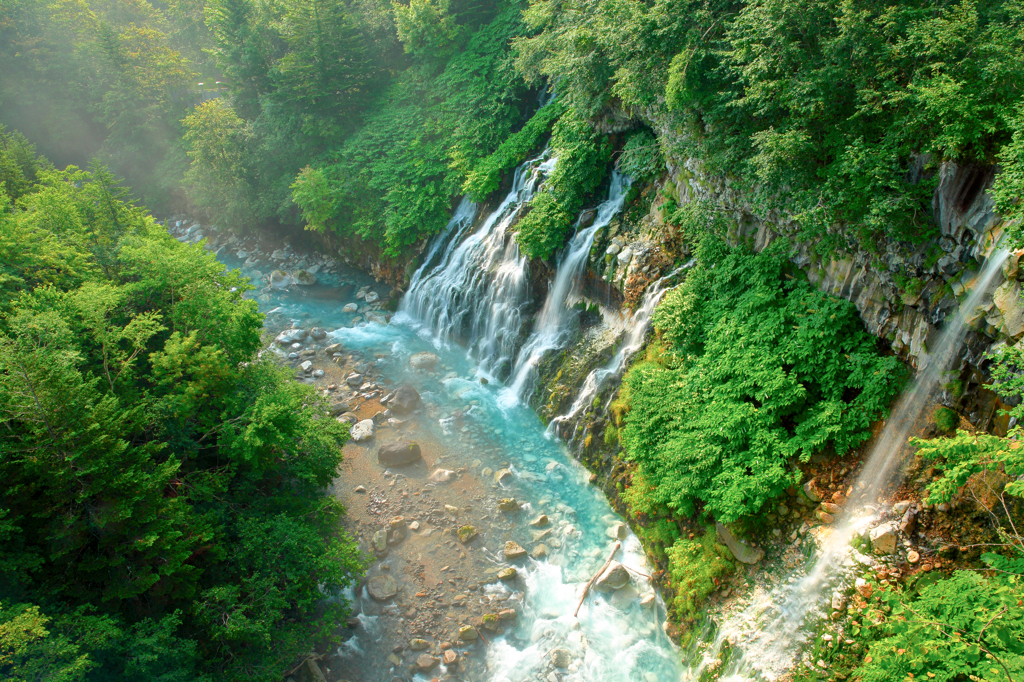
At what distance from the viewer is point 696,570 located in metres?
9.56

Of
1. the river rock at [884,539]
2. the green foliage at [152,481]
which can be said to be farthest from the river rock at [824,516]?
the green foliage at [152,481]

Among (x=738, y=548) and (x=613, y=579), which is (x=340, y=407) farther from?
(x=738, y=548)

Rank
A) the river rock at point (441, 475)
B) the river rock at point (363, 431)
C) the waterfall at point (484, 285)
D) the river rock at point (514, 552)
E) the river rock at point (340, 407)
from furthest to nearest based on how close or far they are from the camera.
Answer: the waterfall at point (484, 285), the river rock at point (340, 407), the river rock at point (363, 431), the river rock at point (441, 475), the river rock at point (514, 552)

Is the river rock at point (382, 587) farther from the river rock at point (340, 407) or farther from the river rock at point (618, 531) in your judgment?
Result: the river rock at point (340, 407)

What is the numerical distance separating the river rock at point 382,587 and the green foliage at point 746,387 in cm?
584

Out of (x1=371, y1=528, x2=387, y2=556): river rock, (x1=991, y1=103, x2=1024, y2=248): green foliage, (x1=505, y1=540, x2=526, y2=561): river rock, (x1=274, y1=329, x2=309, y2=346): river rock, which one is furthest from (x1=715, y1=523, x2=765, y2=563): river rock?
(x1=274, y1=329, x2=309, y2=346): river rock

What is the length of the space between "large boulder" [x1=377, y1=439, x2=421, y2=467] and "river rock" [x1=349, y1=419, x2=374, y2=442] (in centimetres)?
93

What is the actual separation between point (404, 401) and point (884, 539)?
42.1 feet

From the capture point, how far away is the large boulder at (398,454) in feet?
48.3

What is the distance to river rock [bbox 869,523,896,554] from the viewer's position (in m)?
7.43

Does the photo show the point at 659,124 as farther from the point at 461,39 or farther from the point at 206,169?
the point at 206,169

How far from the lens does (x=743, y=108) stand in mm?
10625

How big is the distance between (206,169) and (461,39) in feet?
51.7

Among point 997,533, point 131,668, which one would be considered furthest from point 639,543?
point 131,668
